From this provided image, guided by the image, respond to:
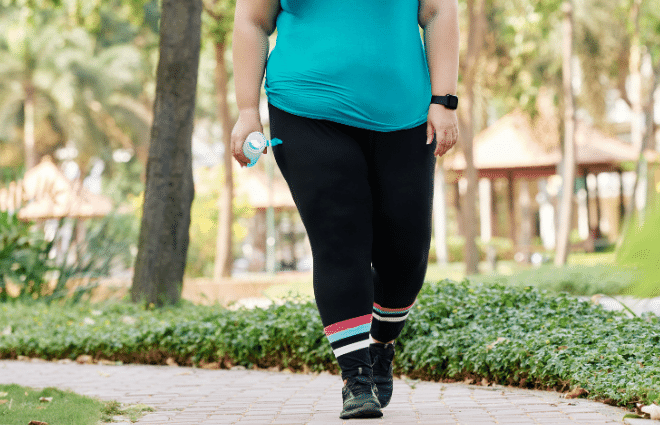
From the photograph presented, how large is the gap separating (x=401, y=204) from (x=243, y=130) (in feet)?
2.01

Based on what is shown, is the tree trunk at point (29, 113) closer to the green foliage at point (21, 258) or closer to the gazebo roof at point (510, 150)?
the gazebo roof at point (510, 150)

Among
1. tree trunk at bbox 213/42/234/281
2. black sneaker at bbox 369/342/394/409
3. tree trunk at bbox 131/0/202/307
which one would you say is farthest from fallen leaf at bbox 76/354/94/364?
tree trunk at bbox 213/42/234/281

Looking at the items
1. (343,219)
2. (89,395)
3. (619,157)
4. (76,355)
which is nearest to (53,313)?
(76,355)

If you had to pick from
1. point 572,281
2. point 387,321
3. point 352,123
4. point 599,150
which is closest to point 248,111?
point 352,123

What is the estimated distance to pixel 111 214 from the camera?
9.71 m

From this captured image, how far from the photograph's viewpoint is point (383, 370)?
3.00 metres

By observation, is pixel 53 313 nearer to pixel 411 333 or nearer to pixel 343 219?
pixel 411 333

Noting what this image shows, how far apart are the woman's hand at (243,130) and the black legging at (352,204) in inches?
2.5

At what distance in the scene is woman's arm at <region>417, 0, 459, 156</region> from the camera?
109 inches

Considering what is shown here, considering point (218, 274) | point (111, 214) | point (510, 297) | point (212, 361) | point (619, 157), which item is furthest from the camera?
point (619, 157)

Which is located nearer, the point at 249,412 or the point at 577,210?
the point at 249,412

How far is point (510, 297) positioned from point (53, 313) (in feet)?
13.8

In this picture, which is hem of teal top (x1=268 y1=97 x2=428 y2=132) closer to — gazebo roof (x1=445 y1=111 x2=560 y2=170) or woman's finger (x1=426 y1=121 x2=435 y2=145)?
woman's finger (x1=426 y1=121 x2=435 y2=145)

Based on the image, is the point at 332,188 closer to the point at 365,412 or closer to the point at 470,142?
the point at 365,412
